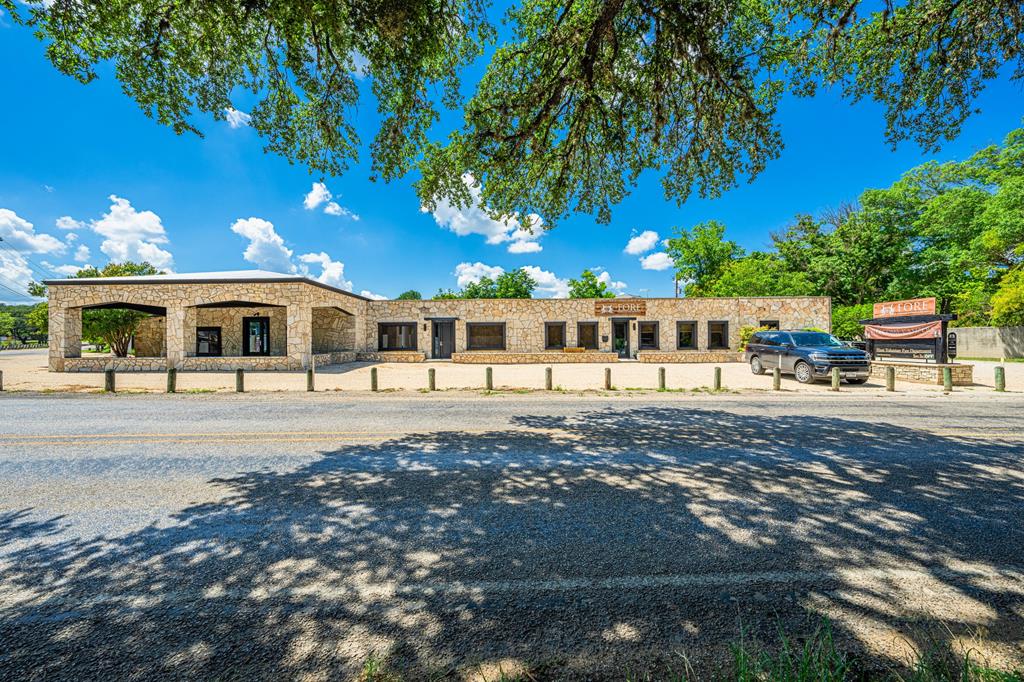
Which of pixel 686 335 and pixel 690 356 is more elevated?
pixel 686 335

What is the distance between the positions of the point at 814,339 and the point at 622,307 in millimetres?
12527

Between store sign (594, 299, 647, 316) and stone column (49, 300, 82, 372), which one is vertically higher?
store sign (594, 299, 647, 316)

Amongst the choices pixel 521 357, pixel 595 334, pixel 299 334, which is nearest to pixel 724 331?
pixel 595 334

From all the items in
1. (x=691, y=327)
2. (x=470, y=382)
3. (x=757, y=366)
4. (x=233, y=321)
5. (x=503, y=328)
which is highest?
(x=233, y=321)

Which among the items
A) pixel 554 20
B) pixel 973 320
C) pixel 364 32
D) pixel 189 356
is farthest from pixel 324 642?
pixel 973 320

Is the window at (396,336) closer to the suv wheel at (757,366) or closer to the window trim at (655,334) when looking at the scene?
the window trim at (655,334)

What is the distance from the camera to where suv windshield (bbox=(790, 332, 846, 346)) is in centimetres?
1538

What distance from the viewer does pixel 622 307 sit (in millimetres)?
27203

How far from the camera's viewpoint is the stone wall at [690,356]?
25438mm

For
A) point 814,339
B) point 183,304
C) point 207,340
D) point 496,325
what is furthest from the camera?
point 496,325

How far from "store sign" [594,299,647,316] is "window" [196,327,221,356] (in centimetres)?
2480

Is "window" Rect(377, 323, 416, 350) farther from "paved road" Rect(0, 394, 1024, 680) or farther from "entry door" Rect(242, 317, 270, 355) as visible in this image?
"paved road" Rect(0, 394, 1024, 680)

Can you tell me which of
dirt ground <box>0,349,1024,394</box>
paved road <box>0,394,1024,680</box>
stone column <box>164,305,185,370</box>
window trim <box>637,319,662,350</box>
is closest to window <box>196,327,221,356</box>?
stone column <box>164,305,185,370</box>

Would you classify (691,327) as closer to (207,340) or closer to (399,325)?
(399,325)
